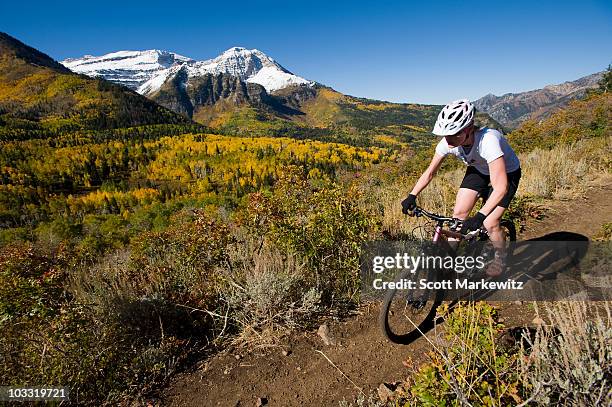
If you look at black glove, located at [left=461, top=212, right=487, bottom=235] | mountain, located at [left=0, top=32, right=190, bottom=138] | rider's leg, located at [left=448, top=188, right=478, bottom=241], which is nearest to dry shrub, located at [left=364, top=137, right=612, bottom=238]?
rider's leg, located at [left=448, top=188, right=478, bottom=241]

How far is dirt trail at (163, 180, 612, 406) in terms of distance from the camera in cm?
317

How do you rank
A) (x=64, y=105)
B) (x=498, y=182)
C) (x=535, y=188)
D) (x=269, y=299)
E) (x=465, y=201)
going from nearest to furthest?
1. (x=498, y=182)
2. (x=269, y=299)
3. (x=465, y=201)
4. (x=535, y=188)
5. (x=64, y=105)

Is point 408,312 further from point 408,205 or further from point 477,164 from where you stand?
point 477,164

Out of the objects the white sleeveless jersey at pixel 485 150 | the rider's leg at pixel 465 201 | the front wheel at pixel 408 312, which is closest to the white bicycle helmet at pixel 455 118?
the white sleeveless jersey at pixel 485 150

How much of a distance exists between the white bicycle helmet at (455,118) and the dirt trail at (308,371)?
2264 millimetres

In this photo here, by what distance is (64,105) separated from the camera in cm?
17500

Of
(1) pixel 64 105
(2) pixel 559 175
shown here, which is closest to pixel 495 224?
(2) pixel 559 175

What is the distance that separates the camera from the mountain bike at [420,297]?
363cm

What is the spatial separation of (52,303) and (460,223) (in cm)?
442

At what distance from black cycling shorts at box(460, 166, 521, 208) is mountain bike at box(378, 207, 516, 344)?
51 centimetres

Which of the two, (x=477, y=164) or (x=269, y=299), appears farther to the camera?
(x=477, y=164)

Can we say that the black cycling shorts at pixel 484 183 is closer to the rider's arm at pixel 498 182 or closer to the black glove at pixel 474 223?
the rider's arm at pixel 498 182

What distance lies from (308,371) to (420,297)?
1592 mm

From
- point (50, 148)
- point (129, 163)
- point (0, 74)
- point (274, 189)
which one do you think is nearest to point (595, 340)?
point (274, 189)
